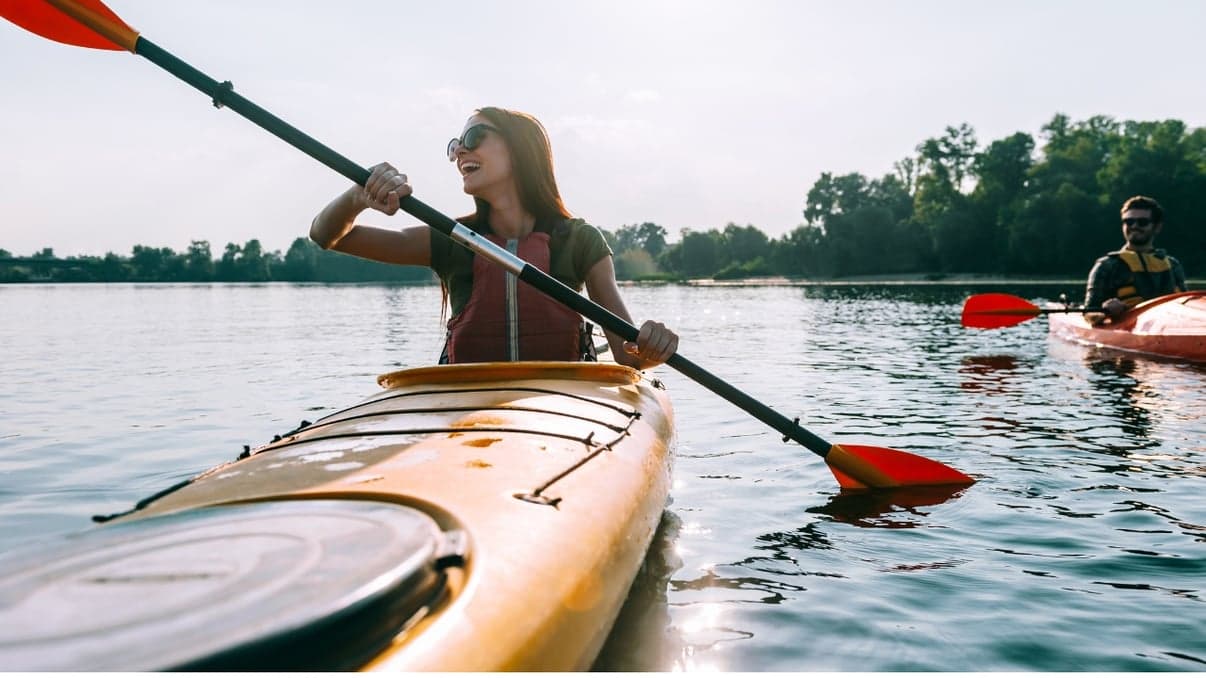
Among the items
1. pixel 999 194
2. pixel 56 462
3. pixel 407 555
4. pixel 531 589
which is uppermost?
pixel 999 194

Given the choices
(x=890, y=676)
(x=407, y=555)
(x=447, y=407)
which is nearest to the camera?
(x=407, y=555)

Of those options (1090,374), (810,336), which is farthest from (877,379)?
(810,336)

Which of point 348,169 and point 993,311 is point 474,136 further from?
point 993,311

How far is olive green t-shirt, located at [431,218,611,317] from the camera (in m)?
4.66

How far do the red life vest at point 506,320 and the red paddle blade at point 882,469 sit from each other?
1.79 m

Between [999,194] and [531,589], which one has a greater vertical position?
[999,194]

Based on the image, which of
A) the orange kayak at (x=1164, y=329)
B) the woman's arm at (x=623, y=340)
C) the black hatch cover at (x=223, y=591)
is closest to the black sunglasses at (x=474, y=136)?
the woman's arm at (x=623, y=340)

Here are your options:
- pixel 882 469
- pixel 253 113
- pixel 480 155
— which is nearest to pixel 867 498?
pixel 882 469

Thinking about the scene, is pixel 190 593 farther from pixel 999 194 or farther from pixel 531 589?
pixel 999 194

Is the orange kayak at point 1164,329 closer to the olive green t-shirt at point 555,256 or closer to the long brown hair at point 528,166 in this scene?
the olive green t-shirt at point 555,256

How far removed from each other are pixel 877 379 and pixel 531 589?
946cm

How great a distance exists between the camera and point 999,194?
211ft

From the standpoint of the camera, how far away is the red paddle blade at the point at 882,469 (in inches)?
200

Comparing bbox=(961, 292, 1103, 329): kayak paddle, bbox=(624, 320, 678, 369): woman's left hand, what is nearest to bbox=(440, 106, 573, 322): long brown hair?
bbox=(624, 320, 678, 369): woman's left hand
